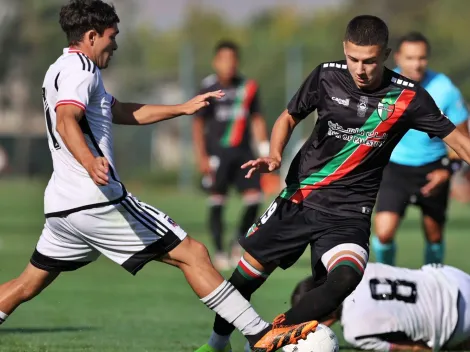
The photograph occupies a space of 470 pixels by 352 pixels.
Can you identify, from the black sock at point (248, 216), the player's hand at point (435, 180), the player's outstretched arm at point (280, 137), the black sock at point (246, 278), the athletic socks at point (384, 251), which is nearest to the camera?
the player's outstretched arm at point (280, 137)

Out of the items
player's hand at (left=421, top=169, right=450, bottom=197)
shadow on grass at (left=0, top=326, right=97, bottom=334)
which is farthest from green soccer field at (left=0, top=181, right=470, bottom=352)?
player's hand at (left=421, top=169, right=450, bottom=197)

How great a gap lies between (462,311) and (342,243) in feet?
4.09

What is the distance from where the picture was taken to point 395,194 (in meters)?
9.65

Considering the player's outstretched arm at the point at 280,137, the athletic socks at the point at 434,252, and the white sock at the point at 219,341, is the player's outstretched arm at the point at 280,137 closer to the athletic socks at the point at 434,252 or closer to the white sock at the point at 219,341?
the white sock at the point at 219,341

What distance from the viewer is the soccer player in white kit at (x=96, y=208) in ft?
19.3

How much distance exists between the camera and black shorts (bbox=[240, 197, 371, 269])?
21.0ft

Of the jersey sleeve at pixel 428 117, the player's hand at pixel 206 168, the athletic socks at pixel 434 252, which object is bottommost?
the athletic socks at pixel 434 252

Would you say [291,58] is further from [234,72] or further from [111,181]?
[111,181]

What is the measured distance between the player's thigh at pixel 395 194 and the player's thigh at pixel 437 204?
0.20 metres

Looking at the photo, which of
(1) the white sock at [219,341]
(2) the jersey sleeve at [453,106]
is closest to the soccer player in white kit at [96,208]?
(1) the white sock at [219,341]

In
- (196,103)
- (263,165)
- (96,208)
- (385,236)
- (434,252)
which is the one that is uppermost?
Result: (196,103)

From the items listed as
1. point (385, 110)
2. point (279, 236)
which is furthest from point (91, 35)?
point (385, 110)

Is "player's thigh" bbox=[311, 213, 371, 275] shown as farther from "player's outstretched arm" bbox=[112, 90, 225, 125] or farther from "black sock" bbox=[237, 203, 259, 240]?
"black sock" bbox=[237, 203, 259, 240]

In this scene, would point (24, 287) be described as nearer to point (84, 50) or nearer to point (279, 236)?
point (84, 50)
